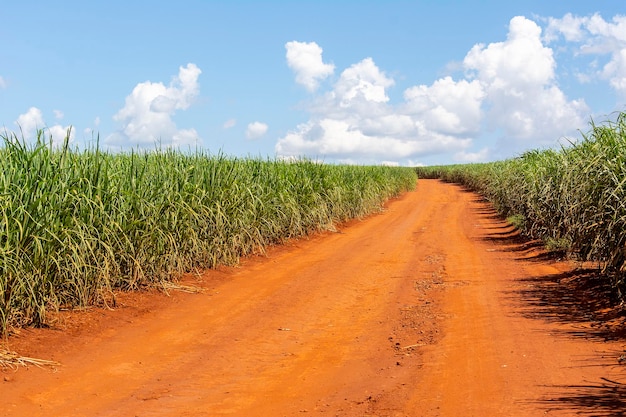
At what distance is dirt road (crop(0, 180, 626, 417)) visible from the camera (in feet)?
17.4

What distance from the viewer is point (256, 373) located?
6203mm

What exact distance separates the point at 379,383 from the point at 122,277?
183 inches

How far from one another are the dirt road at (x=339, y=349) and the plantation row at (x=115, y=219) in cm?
41

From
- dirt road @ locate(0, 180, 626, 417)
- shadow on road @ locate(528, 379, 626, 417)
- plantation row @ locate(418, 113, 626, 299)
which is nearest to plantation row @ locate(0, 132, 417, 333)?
dirt road @ locate(0, 180, 626, 417)

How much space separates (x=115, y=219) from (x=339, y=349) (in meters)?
3.77

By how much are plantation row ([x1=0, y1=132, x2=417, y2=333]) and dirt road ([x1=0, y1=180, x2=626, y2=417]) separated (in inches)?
16.3

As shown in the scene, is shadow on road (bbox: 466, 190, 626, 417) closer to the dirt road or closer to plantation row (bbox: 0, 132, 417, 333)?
the dirt road

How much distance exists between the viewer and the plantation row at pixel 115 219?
6.97 metres

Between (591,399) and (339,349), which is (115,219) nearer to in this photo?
(339,349)

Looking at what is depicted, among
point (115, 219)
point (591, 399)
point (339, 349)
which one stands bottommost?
point (339, 349)

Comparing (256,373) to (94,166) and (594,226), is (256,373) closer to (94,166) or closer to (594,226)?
(94,166)

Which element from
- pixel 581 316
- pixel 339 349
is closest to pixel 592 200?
pixel 581 316

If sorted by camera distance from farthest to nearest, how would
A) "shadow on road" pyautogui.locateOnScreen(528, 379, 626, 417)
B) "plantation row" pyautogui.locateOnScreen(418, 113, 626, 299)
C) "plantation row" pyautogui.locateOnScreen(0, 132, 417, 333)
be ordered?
1. "plantation row" pyautogui.locateOnScreen(418, 113, 626, 299)
2. "plantation row" pyautogui.locateOnScreen(0, 132, 417, 333)
3. "shadow on road" pyautogui.locateOnScreen(528, 379, 626, 417)

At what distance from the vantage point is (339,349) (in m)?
6.96
